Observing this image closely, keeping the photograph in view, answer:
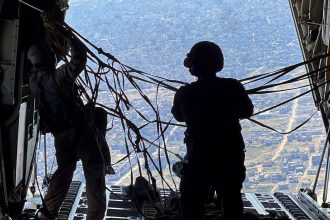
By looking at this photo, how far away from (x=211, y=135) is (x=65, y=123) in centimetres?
139

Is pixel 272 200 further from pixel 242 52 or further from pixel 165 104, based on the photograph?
pixel 242 52

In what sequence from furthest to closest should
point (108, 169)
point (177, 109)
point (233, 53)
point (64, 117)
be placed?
point (233, 53) → point (108, 169) → point (64, 117) → point (177, 109)

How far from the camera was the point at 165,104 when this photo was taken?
974cm

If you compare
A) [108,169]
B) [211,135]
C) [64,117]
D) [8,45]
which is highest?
[8,45]

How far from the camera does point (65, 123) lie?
4.79 m

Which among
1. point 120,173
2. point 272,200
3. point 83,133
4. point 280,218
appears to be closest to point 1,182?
point 83,133

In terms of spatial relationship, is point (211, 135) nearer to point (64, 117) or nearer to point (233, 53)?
point (64, 117)

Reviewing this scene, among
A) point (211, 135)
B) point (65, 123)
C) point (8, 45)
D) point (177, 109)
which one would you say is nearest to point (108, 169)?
point (65, 123)

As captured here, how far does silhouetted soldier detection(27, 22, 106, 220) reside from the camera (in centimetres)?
460

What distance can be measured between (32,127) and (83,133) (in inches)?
26.3

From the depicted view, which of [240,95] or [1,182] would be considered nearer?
[240,95]

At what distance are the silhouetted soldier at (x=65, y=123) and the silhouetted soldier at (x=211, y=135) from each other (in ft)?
3.28

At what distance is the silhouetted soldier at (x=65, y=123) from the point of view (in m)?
4.60

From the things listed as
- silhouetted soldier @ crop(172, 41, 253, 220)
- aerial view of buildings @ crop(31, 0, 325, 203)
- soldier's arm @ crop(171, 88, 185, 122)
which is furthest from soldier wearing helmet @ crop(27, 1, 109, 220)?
aerial view of buildings @ crop(31, 0, 325, 203)
